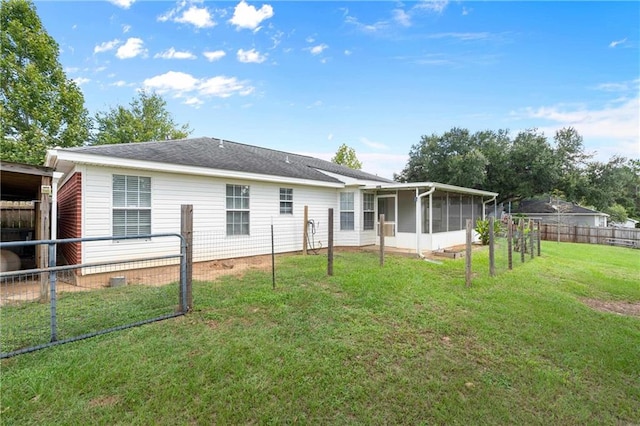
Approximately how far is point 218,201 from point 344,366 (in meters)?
6.56

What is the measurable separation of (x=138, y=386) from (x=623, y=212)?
39.5m

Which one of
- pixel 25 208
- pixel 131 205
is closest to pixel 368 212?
pixel 131 205

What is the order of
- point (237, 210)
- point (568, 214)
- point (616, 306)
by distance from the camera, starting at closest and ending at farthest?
point (616, 306), point (237, 210), point (568, 214)

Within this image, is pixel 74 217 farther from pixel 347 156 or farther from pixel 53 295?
pixel 347 156

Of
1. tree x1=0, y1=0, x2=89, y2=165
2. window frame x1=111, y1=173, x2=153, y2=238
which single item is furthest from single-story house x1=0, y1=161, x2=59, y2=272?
tree x1=0, y1=0, x2=89, y2=165

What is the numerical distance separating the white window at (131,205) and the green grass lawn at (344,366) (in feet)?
10.5

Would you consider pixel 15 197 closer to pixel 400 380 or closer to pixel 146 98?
pixel 400 380

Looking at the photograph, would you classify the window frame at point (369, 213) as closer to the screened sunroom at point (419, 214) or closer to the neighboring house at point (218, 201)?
the neighboring house at point (218, 201)

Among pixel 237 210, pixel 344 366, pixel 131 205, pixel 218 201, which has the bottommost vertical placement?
pixel 344 366

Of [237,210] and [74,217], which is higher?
[237,210]

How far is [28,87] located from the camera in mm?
14938

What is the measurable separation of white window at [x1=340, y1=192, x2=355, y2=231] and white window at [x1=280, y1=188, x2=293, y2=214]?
239 cm

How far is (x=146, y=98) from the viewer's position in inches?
1052

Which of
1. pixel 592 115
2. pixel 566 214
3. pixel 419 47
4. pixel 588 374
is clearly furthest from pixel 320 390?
pixel 566 214
